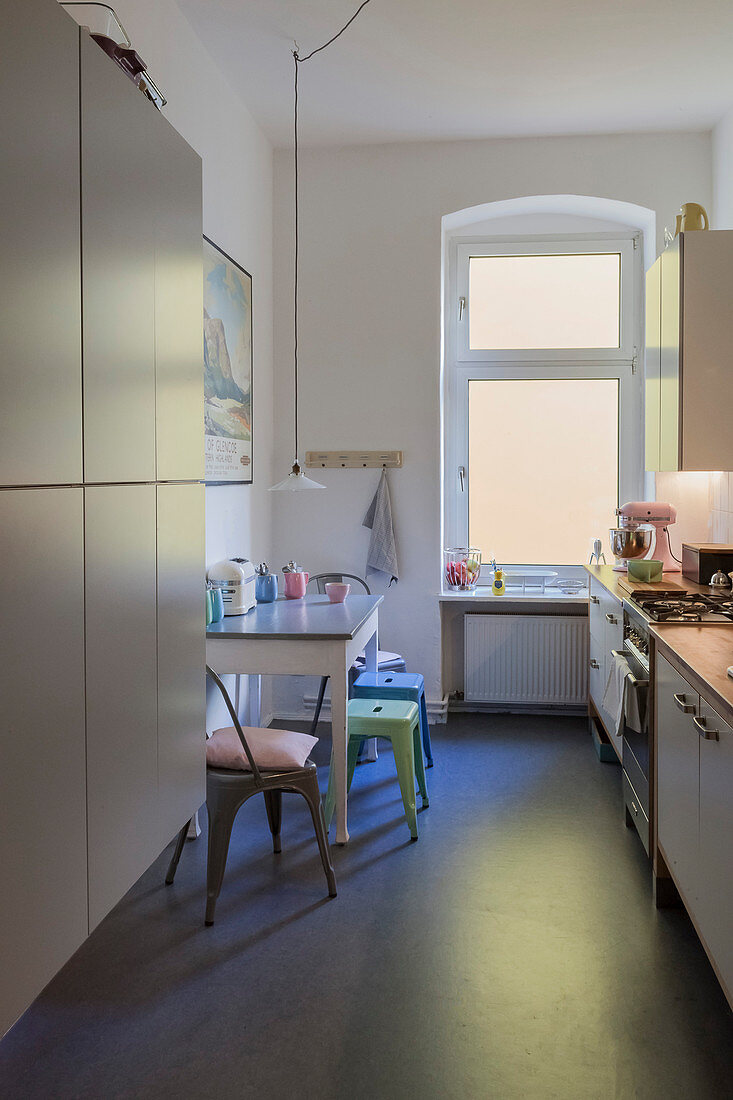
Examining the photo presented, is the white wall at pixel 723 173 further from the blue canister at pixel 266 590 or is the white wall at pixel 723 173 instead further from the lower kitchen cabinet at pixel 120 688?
the lower kitchen cabinet at pixel 120 688

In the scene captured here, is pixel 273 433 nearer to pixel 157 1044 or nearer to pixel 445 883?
pixel 445 883

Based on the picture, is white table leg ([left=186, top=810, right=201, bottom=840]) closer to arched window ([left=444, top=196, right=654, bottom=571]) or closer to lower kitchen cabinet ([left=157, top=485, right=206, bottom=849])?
lower kitchen cabinet ([left=157, top=485, right=206, bottom=849])

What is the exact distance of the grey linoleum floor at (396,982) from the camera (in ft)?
6.31

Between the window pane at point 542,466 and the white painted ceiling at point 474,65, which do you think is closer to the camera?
the white painted ceiling at point 474,65

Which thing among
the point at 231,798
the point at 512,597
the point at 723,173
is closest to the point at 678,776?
the point at 231,798

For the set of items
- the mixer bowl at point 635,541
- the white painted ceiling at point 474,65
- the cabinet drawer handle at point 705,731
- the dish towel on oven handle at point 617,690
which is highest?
the white painted ceiling at point 474,65

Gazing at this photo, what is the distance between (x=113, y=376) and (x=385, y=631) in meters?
3.47

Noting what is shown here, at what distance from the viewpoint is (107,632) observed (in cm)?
147

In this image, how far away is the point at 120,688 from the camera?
153 cm

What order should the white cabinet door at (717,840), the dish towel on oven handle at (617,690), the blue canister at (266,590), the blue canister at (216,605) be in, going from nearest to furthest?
the white cabinet door at (717,840) < the dish towel on oven handle at (617,690) < the blue canister at (216,605) < the blue canister at (266,590)

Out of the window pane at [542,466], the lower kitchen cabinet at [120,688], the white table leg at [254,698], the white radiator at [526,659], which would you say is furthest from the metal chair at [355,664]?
the lower kitchen cabinet at [120,688]

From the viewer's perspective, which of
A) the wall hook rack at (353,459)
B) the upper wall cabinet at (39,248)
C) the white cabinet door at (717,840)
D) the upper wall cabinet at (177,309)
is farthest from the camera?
the wall hook rack at (353,459)

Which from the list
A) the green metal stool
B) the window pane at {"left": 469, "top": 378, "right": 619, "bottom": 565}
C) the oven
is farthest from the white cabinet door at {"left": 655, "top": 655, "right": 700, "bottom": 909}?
the window pane at {"left": 469, "top": 378, "right": 619, "bottom": 565}

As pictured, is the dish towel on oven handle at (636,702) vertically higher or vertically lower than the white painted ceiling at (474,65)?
lower
